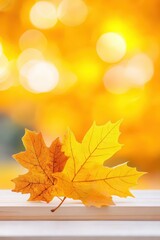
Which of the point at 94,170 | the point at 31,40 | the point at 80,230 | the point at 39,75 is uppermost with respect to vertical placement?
the point at 31,40

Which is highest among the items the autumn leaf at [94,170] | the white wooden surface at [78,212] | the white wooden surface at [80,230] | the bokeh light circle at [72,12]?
the bokeh light circle at [72,12]

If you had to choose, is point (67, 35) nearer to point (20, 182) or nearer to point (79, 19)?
point (79, 19)

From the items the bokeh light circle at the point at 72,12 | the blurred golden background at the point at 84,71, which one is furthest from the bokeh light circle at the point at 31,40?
the bokeh light circle at the point at 72,12

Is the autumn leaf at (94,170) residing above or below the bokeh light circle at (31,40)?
below

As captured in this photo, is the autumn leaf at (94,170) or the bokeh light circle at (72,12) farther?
the bokeh light circle at (72,12)

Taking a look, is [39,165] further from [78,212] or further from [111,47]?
[111,47]

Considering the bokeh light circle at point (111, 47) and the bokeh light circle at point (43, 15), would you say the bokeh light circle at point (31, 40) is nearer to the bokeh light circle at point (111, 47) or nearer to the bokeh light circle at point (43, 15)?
the bokeh light circle at point (43, 15)

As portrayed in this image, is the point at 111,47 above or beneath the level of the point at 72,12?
beneath

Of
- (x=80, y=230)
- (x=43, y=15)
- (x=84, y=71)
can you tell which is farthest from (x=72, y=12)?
(x=80, y=230)
